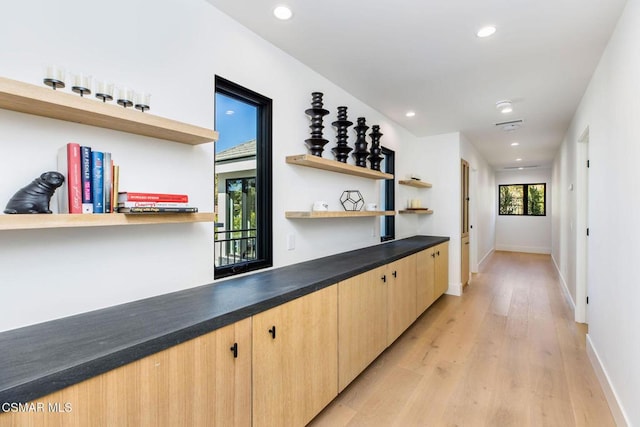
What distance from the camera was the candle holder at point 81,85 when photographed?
1.27 m

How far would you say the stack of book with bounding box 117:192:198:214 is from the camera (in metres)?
1.37

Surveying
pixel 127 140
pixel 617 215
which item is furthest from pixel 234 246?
pixel 617 215

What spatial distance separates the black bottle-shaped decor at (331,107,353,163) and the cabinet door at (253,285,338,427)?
1467 millimetres

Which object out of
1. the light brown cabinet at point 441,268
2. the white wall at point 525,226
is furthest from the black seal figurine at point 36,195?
the white wall at point 525,226

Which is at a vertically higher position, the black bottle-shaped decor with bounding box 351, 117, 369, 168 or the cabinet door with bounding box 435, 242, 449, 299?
the black bottle-shaped decor with bounding box 351, 117, 369, 168

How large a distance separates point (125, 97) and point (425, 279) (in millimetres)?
3466

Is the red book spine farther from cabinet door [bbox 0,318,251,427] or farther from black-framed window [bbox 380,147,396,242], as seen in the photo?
black-framed window [bbox 380,147,396,242]

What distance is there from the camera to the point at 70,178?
4.13 feet

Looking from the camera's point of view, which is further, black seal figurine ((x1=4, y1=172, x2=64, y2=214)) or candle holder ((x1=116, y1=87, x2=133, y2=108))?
candle holder ((x1=116, y1=87, x2=133, y2=108))

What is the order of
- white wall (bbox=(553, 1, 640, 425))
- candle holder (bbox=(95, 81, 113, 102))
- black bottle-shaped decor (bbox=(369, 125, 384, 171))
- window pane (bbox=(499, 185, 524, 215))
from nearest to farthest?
1. candle holder (bbox=(95, 81, 113, 102))
2. white wall (bbox=(553, 1, 640, 425))
3. black bottle-shaped decor (bbox=(369, 125, 384, 171))
4. window pane (bbox=(499, 185, 524, 215))

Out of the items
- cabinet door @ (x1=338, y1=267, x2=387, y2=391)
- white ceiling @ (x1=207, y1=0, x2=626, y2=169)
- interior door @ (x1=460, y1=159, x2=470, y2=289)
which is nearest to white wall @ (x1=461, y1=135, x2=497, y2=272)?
interior door @ (x1=460, y1=159, x2=470, y2=289)

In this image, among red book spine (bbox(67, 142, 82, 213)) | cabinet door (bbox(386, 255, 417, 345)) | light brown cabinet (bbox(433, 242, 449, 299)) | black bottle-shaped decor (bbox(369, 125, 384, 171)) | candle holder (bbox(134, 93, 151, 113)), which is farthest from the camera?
light brown cabinet (bbox(433, 242, 449, 299))

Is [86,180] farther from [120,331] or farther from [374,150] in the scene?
[374,150]

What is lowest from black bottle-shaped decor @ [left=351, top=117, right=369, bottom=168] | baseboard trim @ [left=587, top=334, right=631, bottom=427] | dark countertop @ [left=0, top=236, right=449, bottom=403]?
baseboard trim @ [left=587, top=334, right=631, bottom=427]
